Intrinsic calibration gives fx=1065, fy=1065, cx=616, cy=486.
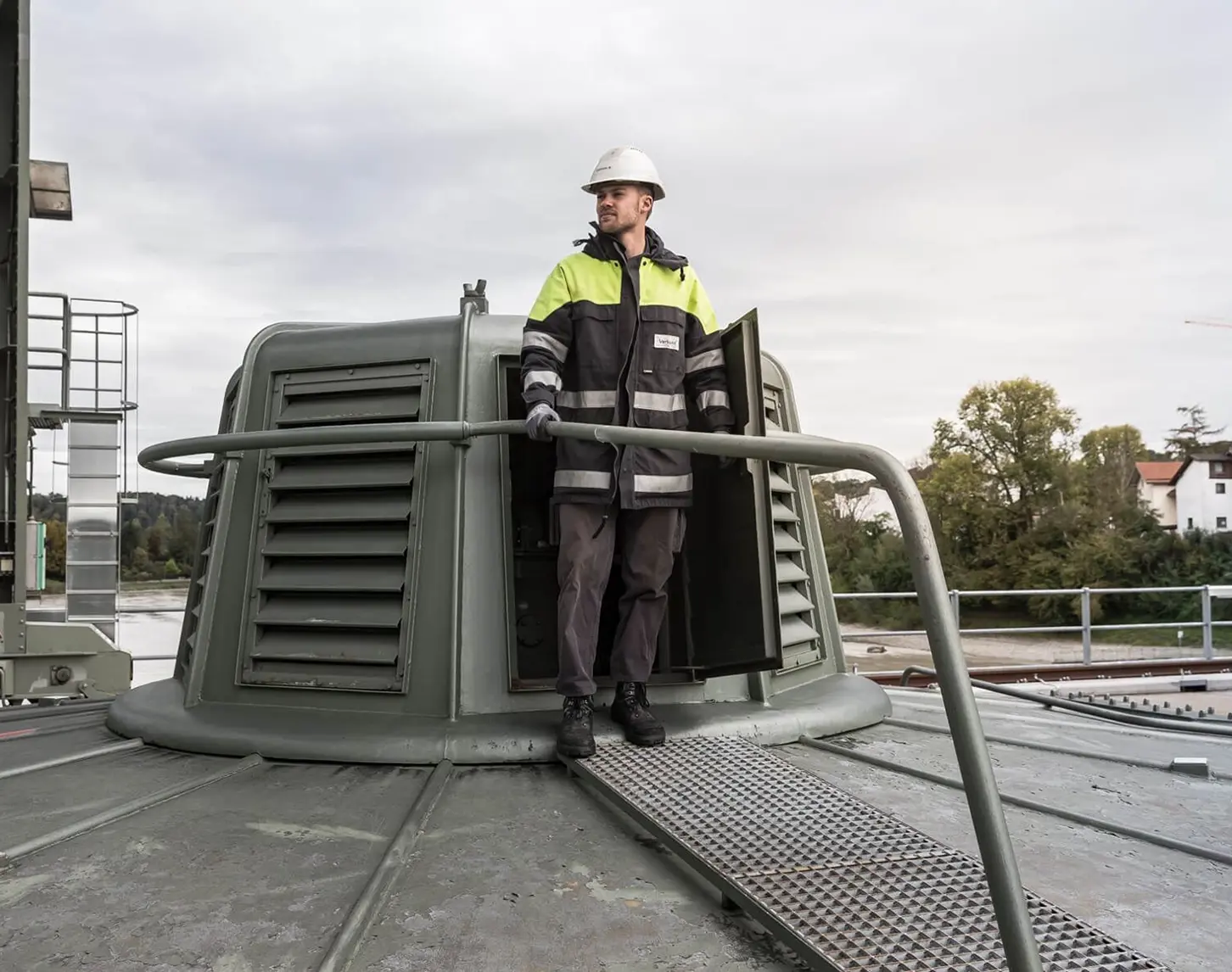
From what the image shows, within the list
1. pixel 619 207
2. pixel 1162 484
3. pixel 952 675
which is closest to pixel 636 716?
pixel 619 207

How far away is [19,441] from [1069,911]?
7.09 m

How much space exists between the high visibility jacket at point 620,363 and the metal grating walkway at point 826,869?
2.83ft

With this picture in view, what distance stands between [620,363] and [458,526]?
81cm

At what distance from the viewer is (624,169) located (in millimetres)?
3537

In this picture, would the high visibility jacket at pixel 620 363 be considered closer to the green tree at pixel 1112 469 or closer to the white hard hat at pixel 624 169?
the white hard hat at pixel 624 169

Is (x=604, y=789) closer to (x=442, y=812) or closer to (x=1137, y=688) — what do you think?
(x=442, y=812)

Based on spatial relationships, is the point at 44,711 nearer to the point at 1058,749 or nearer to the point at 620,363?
the point at 620,363

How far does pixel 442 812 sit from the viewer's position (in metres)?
2.84

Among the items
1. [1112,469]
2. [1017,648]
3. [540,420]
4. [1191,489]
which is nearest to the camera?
[540,420]

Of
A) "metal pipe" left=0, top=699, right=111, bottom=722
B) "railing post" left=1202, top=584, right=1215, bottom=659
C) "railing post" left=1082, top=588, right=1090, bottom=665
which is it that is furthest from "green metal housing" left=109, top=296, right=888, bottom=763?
"railing post" left=1202, top=584, right=1215, bottom=659

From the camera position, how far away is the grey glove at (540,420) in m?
3.24

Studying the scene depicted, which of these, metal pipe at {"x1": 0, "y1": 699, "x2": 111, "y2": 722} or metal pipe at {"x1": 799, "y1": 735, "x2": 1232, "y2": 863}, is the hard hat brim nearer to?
metal pipe at {"x1": 799, "y1": 735, "x2": 1232, "y2": 863}

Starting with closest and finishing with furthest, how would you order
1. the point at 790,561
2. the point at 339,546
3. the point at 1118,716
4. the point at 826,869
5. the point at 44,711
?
1. the point at 826,869
2. the point at 339,546
3. the point at 790,561
4. the point at 1118,716
5. the point at 44,711

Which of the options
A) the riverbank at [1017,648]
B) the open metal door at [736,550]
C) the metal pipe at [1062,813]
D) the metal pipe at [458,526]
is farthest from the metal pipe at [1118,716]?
the riverbank at [1017,648]
